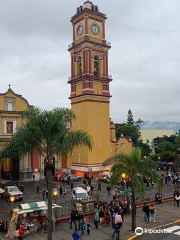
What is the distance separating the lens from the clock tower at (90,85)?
44906mm

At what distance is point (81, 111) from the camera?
151ft

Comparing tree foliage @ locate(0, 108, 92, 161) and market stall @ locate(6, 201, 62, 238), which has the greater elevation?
tree foliage @ locate(0, 108, 92, 161)

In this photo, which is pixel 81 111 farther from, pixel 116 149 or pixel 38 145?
pixel 38 145

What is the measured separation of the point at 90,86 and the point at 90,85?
171 mm

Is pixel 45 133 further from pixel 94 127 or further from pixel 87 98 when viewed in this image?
pixel 94 127

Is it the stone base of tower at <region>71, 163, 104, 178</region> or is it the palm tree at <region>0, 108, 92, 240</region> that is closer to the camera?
the palm tree at <region>0, 108, 92, 240</region>

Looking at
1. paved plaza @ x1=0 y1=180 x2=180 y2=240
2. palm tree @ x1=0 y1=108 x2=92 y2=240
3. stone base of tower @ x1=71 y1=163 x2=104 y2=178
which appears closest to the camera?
palm tree @ x1=0 y1=108 x2=92 y2=240

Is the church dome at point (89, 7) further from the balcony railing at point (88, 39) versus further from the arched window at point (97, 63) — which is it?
the arched window at point (97, 63)

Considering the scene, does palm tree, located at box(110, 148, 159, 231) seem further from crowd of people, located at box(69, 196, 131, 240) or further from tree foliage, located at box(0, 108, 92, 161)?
tree foliage, located at box(0, 108, 92, 161)

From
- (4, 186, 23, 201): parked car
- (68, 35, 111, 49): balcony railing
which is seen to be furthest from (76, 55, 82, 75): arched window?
(4, 186, 23, 201): parked car

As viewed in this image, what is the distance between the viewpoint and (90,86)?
45.1 m

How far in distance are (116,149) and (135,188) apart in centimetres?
3173

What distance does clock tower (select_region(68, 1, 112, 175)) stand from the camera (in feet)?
147

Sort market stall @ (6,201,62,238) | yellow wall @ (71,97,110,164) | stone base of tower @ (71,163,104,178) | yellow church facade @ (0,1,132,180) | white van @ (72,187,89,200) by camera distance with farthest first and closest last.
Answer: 1. yellow wall @ (71,97,110,164)
2. stone base of tower @ (71,163,104,178)
3. yellow church facade @ (0,1,132,180)
4. white van @ (72,187,89,200)
5. market stall @ (6,201,62,238)
